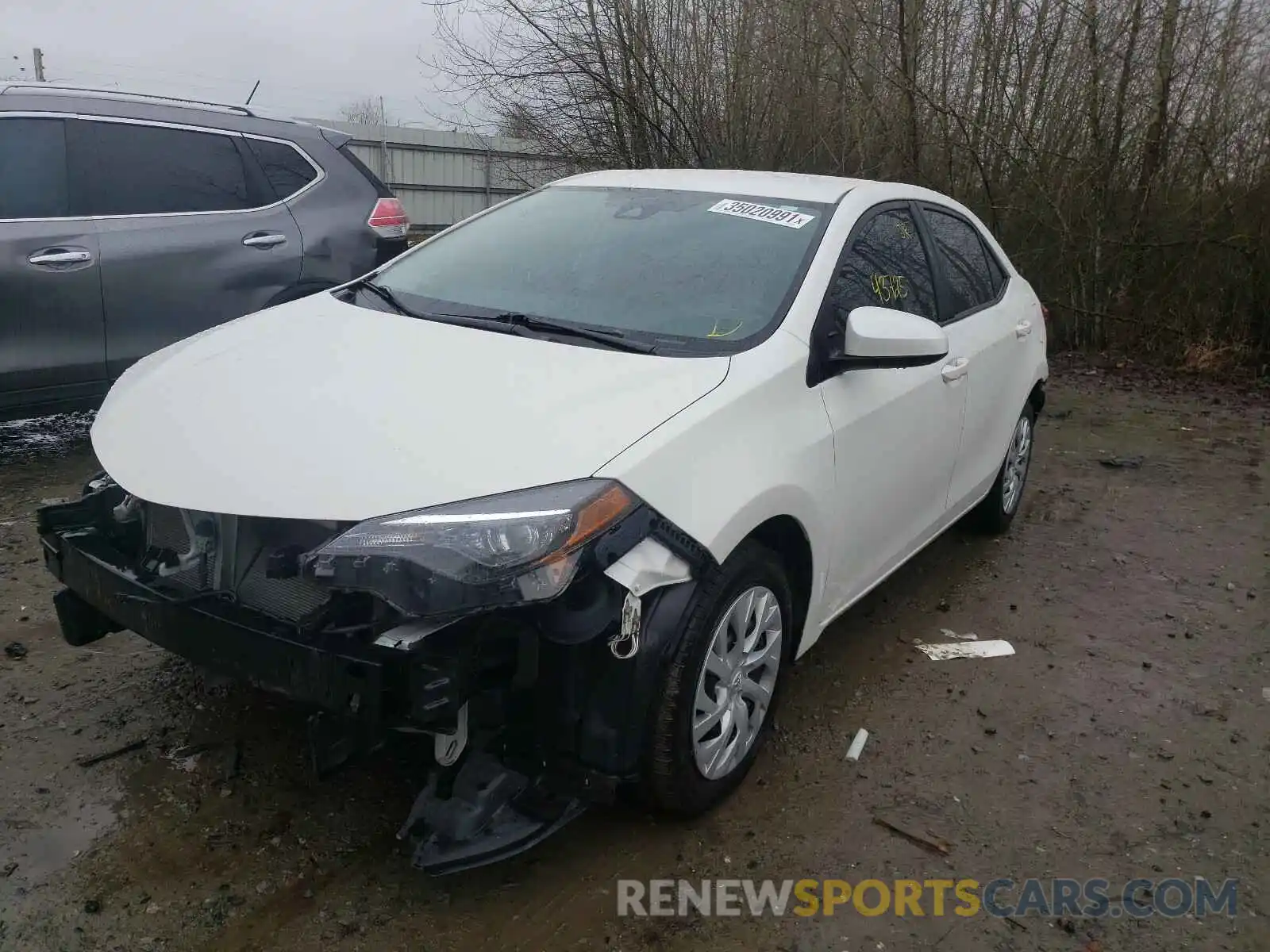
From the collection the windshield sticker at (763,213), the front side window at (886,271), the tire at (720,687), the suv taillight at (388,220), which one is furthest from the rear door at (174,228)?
the tire at (720,687)

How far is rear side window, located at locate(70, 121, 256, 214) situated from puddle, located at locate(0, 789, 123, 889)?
349 cm

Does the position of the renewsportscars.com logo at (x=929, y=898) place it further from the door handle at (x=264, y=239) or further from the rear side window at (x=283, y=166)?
the rear side window at (x=283, y=166)

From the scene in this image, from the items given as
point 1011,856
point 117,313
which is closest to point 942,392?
point 1011,856

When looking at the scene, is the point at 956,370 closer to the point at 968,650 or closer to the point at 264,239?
the point at 968,650

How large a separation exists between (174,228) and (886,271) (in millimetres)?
3694

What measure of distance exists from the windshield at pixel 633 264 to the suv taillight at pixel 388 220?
7.75 feet

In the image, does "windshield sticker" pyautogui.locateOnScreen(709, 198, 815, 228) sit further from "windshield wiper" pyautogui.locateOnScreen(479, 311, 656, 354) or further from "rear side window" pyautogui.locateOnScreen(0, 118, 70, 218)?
"rear side window" pyautogui.locateOnScreen(0, 118, 70, 218)

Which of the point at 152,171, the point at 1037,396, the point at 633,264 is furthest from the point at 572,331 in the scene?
the point at 152,171

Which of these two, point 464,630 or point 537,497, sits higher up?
point 537,497

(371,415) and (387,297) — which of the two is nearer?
(371,415)

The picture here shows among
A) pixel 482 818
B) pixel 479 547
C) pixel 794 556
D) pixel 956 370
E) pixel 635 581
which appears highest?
pixel 956 370

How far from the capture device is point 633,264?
3469 mm

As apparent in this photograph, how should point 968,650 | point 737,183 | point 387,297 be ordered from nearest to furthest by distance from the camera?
point 387,297 < point 737,183 < point 968,650

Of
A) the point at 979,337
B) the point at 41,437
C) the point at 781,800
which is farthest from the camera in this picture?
the point at 41,437
